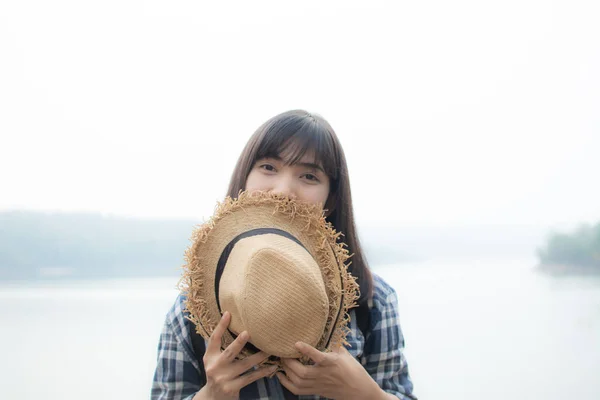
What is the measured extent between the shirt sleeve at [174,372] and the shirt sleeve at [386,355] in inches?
12.2

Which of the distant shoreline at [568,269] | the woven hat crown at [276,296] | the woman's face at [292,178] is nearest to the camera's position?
the woven hat crown at [276,296]

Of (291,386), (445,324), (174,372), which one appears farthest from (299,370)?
(445,324)

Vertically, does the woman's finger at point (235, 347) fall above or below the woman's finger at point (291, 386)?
above

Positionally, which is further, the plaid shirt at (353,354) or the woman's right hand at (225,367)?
the plaid shirt at (353,354)

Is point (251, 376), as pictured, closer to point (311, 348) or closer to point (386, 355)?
point (311, 348)

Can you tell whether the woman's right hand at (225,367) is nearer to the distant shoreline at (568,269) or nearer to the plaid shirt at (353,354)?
the plaid shirt at (353,354)

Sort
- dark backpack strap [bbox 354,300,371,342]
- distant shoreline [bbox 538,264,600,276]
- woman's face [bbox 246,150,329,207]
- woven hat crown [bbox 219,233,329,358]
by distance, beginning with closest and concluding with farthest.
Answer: woven hat crown [bbox 219,233,329,358]
woman's face [bbox 246,150,329,207]
dark backpack strap [bbox 354,300,371,342]
distant shoreline [bbox 538,264,600,276]

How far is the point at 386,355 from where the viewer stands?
2.56 ft

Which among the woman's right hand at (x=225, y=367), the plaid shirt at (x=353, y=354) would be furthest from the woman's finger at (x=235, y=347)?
the plaid shirt at (x=353, y=354)

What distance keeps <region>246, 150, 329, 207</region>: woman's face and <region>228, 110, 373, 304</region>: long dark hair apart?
0.5 inches

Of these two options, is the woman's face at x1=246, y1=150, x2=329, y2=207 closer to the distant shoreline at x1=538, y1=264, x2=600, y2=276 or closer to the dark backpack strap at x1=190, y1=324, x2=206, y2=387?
the dark backpack strap at x1=190, y1=324, x2=206, y2=387

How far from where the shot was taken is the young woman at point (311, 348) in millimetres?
572

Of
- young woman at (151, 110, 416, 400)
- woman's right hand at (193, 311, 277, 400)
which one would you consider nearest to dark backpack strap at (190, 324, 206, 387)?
young woman at (151, 110, 416, 400)

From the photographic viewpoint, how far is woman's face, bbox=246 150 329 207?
694mm
